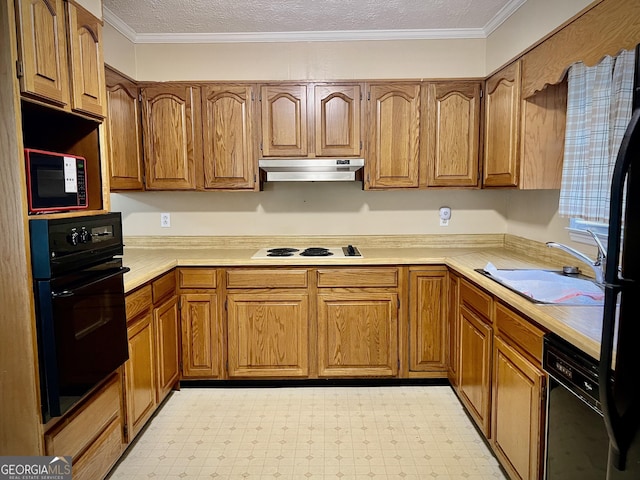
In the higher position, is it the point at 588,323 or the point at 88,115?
the point at 88,115

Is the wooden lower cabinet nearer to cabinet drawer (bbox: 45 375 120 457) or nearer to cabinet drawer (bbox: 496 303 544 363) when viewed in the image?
cabinet drawer (bbox: 45 375 120 457)

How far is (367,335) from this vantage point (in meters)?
2.90

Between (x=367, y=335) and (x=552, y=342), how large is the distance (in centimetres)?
152

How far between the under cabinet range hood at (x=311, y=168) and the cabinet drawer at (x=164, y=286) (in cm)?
93

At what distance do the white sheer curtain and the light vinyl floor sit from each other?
4.49 ft

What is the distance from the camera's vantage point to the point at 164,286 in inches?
104

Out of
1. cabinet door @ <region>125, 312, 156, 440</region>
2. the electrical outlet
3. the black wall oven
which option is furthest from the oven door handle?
the electrical outlet

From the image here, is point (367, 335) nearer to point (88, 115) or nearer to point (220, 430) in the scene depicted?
point (220, 430)

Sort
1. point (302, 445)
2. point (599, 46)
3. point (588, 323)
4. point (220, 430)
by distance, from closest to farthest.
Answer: point (588, 323), point (599, 46), point (302, 445), point (220, 430)

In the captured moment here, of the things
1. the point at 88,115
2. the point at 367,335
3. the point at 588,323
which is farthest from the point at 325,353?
the point at 88,115

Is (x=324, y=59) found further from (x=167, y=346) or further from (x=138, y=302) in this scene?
(x=167, y=346)

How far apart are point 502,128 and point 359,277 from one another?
A: 51.3 inches

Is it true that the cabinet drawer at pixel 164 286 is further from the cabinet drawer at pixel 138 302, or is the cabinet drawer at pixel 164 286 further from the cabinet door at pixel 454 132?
the cabinet door at pixel 454 132

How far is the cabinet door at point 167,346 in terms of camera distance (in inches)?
100
